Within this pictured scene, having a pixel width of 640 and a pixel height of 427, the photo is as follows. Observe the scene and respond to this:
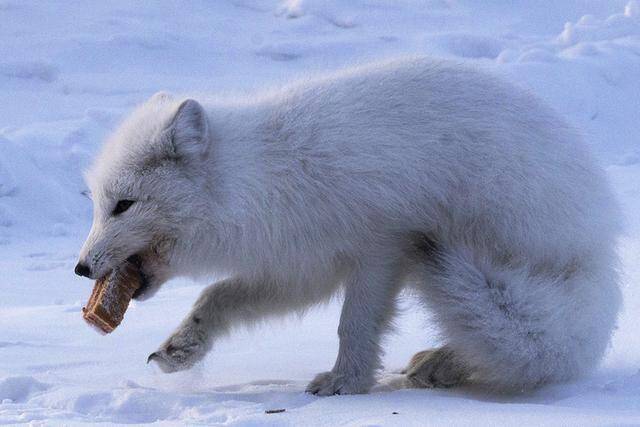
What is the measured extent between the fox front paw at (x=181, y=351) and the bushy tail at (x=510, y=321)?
95 centimetres

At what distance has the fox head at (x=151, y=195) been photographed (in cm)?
377

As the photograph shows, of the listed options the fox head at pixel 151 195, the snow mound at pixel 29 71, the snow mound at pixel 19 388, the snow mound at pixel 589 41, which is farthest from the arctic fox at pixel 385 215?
the snow mound at pixel 29 71

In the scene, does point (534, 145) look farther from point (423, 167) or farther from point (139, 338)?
point (139, 338)

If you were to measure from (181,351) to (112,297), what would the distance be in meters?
0.39

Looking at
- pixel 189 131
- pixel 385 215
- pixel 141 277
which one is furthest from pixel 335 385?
pixel 189 131

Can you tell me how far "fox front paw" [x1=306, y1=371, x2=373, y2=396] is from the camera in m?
3.76

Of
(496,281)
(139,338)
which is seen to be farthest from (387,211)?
(139,338)

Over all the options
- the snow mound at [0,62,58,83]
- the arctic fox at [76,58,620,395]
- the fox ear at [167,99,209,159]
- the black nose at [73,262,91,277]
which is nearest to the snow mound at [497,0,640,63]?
the snow mound at [0,62,58,83]

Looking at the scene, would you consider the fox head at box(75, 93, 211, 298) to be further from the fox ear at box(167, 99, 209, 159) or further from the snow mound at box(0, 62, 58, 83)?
the snow mound at box(0, 62, 58, 83)

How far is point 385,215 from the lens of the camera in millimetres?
3779

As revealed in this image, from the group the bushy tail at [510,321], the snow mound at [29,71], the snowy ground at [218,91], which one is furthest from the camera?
the snow mound at [29,71]

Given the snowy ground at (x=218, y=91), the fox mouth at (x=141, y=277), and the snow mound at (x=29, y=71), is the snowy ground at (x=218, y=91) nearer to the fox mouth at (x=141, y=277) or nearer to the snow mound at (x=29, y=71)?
the snow mound at (x=29, y=71)

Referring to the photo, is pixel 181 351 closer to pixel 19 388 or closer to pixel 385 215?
pixel 19 388

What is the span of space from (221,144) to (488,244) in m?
1.03
